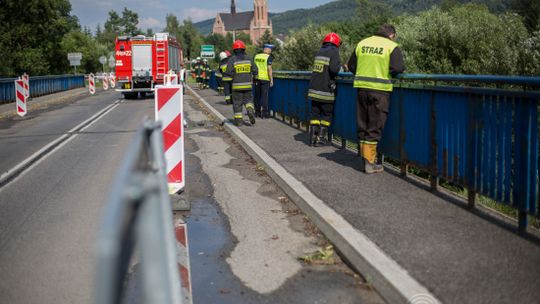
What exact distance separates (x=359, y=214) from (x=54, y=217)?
126 inches

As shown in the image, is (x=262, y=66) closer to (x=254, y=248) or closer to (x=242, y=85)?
(x=242, y=85)

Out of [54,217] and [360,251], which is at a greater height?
[360,251]

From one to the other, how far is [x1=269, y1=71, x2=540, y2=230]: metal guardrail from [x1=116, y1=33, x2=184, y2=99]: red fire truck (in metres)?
25.2

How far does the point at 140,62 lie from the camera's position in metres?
32.4

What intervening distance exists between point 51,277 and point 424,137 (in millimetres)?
4267

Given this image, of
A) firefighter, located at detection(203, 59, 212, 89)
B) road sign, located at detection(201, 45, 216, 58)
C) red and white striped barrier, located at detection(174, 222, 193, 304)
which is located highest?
road sign, located at detection(201, 45, 216, 58)

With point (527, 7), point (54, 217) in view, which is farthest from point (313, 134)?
point (527, 7)

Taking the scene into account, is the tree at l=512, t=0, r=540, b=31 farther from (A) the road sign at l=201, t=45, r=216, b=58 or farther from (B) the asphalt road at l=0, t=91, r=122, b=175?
(B) the asphalt road at l=0, t=91, r=122, b=175

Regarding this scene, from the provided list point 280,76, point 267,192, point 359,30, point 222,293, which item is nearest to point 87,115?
point 280,76

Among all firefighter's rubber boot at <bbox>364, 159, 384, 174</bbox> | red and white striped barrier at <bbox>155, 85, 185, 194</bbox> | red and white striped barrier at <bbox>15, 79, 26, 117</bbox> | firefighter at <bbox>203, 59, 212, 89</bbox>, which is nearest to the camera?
red and white striped barrier at <bbox>155, 85, 185, 194</bbox>

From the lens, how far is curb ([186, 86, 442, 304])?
4.07m

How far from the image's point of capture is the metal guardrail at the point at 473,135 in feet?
17.2

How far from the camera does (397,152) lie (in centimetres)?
808

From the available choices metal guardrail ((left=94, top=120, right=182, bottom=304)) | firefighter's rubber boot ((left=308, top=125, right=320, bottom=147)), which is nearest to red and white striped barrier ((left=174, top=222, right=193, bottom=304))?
metal guardrail ((left=94, top=120, right=182, bottom=304))
